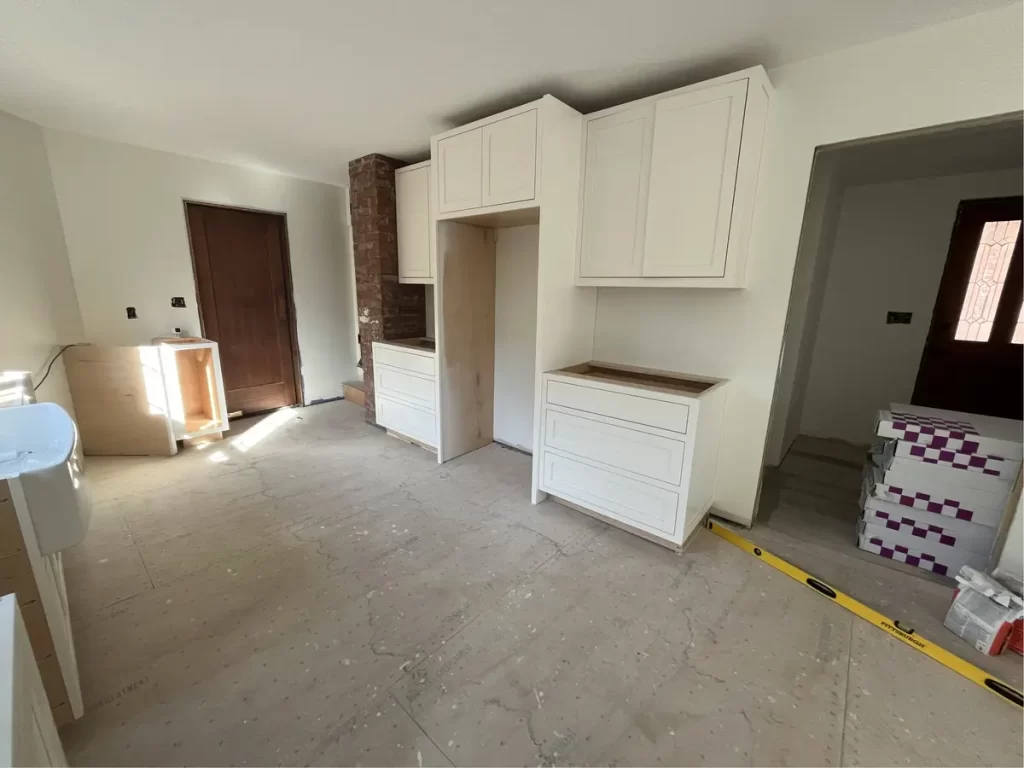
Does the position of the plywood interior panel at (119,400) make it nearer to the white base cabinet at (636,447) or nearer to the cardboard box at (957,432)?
the white base cabinet at (636,447)

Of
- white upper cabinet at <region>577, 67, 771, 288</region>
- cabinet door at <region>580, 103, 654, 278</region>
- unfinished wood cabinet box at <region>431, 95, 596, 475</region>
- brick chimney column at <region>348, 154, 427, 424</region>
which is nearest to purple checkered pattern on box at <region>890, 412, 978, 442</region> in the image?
white upper cabinet at <region>577, 67, 771, 288</region>

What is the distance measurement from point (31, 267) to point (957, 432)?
19.1 ft

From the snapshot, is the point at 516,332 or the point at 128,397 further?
the point at 516,332

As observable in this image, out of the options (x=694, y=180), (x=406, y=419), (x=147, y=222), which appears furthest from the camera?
(x=406, y=419)

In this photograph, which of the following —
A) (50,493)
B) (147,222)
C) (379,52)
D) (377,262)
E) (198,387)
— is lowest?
(198,387)

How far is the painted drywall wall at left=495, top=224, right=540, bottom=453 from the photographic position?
11.1ft

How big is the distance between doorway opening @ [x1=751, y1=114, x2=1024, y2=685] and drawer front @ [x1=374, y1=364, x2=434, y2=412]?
251 centimetres

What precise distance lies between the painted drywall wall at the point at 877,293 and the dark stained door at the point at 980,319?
83mm

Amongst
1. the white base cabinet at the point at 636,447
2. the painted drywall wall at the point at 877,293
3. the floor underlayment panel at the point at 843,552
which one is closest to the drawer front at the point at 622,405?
the white base cabinet at the point at 636,447

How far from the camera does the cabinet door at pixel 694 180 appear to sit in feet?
6.58

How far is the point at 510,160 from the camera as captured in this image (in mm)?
2457

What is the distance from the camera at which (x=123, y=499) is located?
8.87ft

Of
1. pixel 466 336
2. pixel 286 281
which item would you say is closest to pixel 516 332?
pixel 466 336

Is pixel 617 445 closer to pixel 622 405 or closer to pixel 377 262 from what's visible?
pixel 622 405
